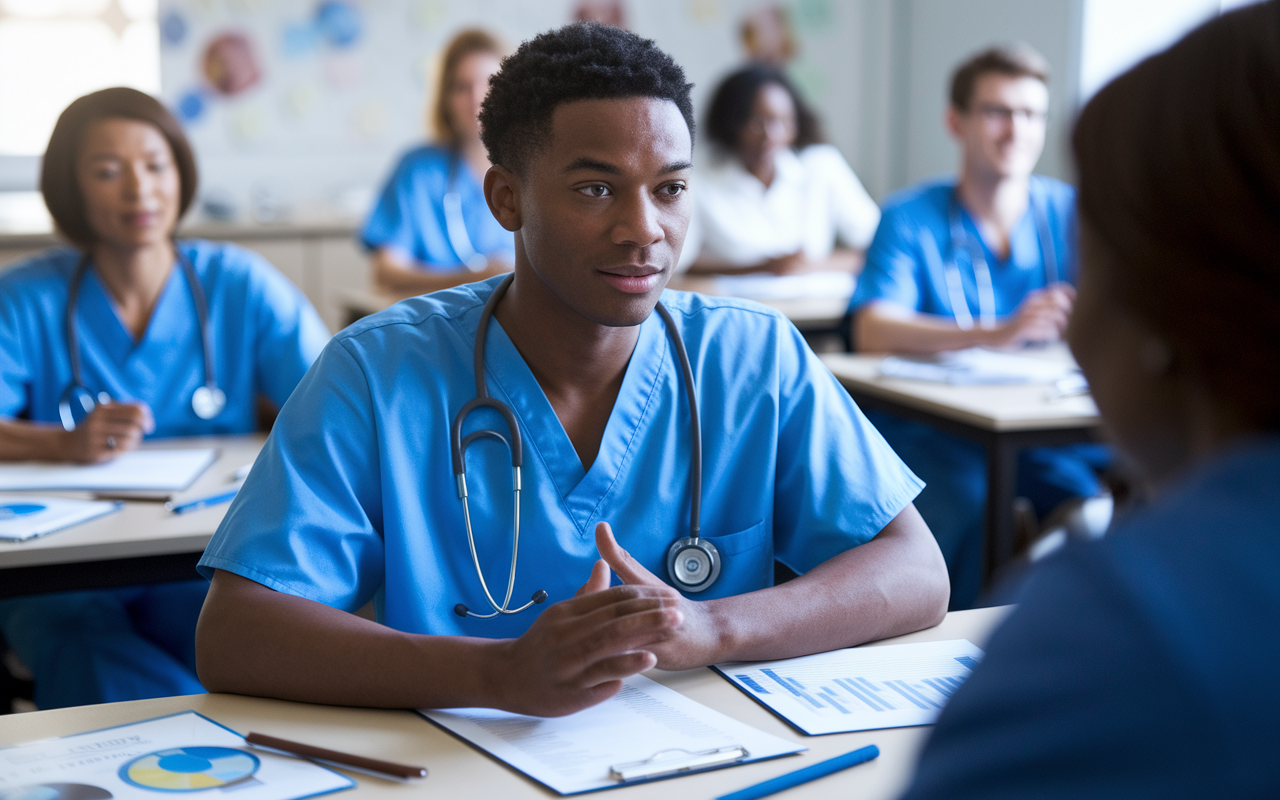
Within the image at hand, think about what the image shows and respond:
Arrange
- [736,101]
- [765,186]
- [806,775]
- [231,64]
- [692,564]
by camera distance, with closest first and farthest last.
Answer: [806,775]
[692,564]
[736,101]
[765,186]
[231,64]

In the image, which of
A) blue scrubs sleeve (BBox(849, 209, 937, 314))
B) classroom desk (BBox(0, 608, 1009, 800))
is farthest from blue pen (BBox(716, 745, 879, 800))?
blue scrubs sleeve (BBox(849, 209, 937, 314))

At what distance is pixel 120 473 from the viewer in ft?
5.99

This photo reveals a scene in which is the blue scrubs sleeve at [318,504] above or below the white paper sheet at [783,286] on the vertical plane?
below

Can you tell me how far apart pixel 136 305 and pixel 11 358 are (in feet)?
0.74

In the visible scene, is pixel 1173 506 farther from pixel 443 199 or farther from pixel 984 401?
pixel 443 199

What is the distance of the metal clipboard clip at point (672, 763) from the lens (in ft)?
2.70

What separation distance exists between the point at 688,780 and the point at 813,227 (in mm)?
3480

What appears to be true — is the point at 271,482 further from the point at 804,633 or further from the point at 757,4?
the point at 757,4

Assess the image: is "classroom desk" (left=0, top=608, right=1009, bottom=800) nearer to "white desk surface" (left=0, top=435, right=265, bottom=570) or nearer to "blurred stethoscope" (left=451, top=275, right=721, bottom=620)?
"blurred stethoscope" (left=451, top=275, right=721, bottom=620)

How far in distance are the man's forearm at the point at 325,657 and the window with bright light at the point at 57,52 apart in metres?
4.23

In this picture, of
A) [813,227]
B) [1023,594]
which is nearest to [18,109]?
[813,227]

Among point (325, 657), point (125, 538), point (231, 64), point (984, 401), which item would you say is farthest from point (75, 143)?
point (231, 64)

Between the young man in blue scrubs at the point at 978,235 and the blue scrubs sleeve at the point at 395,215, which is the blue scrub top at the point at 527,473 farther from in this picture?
the blue scrubs sleeve at the point at 395,215

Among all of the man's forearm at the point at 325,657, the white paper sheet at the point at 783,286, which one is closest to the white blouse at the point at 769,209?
the white paper sheet at the point at 783,286
